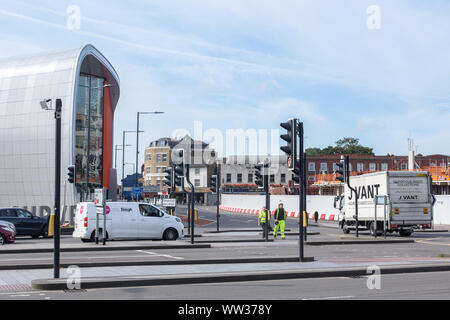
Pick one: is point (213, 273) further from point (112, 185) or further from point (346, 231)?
point (112, 185)

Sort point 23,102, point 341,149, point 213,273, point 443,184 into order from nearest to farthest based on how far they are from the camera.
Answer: point 213,273 → point 443,184 → point 23,102 → point 341,149

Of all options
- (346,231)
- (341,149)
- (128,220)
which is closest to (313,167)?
(341,149)

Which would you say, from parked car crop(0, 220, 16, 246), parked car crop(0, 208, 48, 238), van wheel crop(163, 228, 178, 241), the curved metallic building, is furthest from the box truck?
the curved metallic building

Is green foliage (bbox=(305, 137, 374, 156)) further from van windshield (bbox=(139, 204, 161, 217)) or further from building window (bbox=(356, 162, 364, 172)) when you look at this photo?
van windshield (bbox=(139, 204, 161, 217))

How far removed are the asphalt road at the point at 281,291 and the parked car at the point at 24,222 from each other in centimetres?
2065

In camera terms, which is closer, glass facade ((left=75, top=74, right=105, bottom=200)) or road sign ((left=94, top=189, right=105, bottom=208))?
road sign ((left=94, top=189, right=105, bottom=208))

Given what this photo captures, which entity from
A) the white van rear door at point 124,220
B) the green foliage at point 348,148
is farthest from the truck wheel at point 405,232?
the green foliage at point 348,148

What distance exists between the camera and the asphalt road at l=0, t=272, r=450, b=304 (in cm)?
1089

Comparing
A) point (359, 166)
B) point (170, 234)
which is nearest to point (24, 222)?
point (170, 234)

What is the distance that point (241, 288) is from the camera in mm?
12234

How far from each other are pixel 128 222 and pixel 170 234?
6.82ft

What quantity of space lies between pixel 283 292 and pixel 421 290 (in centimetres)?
266

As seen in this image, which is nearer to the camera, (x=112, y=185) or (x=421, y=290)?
(x=421, y=290)

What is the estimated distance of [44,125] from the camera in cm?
6575
